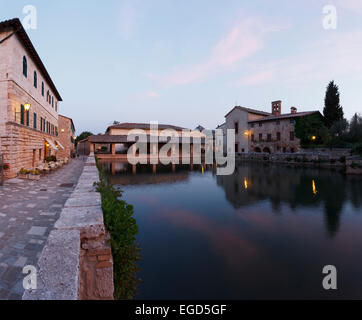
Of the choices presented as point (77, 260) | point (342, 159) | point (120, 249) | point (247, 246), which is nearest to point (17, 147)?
point (120, 249)

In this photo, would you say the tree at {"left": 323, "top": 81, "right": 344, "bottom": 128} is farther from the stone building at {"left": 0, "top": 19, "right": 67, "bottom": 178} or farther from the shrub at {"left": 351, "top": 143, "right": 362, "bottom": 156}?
the stone building at {"left": 0, "top": 19, "right": 67, "bottom": 178}

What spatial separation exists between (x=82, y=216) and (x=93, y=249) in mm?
608

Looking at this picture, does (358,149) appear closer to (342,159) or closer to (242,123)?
(342,159)

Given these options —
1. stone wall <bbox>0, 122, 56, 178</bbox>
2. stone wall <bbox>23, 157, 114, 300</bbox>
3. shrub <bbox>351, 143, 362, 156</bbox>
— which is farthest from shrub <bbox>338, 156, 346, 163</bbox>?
stone wall <bbox>0, 122, 56, 178</bbox>

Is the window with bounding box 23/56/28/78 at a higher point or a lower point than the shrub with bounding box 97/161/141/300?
higher

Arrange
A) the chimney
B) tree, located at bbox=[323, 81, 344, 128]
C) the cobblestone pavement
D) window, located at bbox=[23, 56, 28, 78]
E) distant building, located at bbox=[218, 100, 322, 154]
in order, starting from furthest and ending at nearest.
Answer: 1. the chimney
2. tree, located at bbox=[323, 81, 344, 128]
3. distant building, located at bbox=[218, 100, 322, 154]
4. window, located at bbox=[23, 56, 28, 78]
5. the cobblestone pavement

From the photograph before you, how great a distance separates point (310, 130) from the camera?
30.1 meters

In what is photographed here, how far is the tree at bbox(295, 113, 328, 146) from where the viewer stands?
29875mm

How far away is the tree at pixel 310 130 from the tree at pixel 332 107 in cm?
422

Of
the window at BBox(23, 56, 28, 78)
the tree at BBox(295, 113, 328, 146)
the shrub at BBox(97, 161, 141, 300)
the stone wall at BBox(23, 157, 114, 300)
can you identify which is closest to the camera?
the stone wall at BBox(23, 157, 114, 300)

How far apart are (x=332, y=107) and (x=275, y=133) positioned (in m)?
10.2

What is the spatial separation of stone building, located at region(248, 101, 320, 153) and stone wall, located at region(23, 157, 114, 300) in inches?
1380

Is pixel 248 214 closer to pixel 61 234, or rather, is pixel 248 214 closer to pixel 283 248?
pixel 283 248
